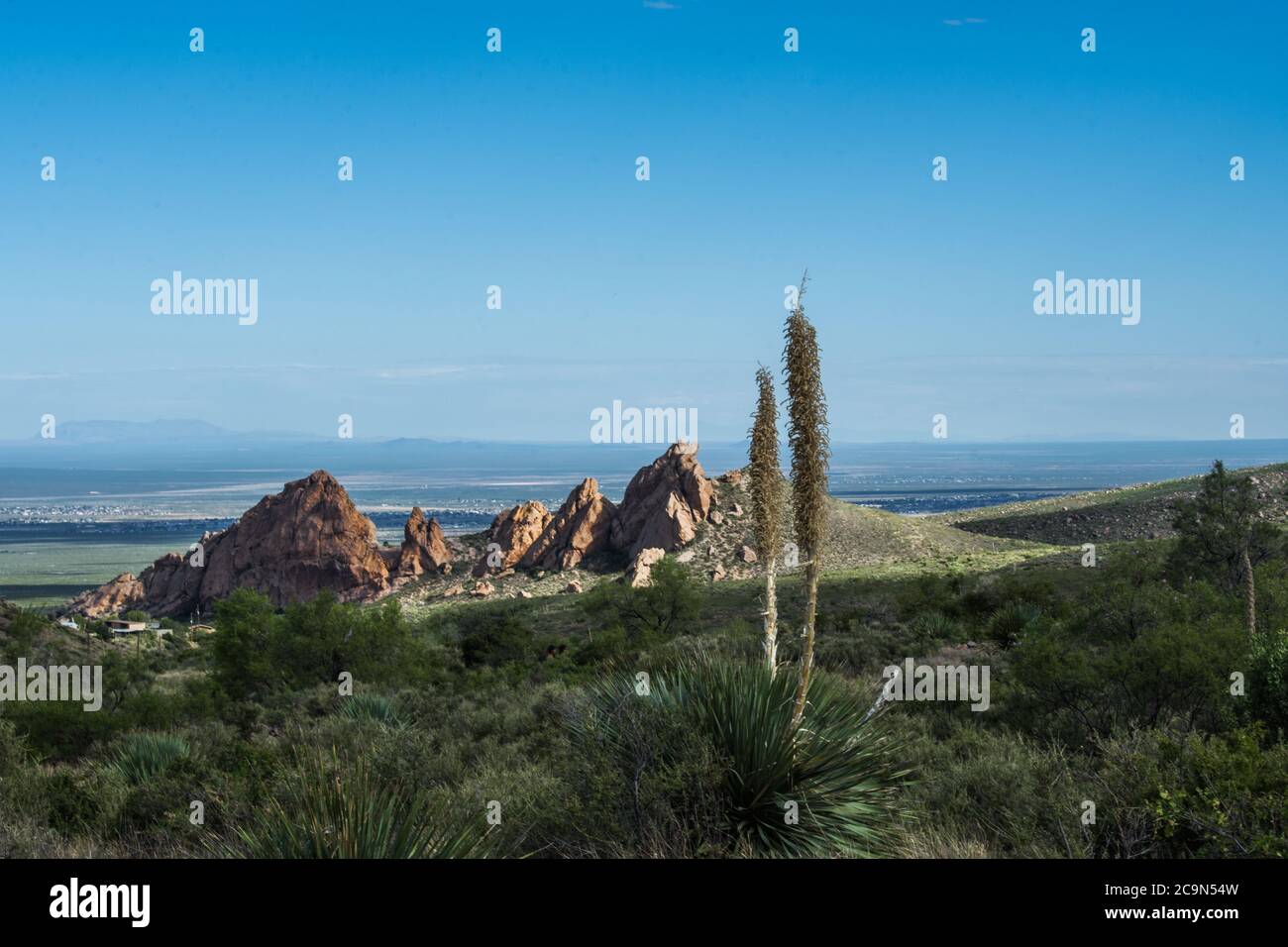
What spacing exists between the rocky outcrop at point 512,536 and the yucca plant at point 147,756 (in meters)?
A: 57.1

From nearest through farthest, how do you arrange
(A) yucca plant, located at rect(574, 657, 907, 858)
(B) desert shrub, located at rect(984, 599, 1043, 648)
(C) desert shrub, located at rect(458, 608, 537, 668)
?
(A) yucca plant, located at rect(574, 657, 907, 858), (B) desert shrub, located at rect(984, 599, 1043, 648), (C) desert shrub, located at rect(458, 608, 537, 668)

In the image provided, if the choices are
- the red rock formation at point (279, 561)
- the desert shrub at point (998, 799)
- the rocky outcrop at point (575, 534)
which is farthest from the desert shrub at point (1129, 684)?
the red rock formation at point (279, 561)

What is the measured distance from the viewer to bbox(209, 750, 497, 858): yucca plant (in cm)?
527

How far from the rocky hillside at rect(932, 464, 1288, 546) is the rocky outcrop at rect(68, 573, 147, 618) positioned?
215 feet

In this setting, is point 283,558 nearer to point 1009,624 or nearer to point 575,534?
point 575,534

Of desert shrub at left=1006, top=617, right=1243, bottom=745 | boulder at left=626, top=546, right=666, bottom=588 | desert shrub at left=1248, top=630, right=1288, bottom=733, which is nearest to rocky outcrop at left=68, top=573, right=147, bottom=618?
boulder at left=626, top=546, right=666, bottom=588

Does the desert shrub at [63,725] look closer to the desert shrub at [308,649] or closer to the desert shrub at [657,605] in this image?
the desert shrub at [308,649]

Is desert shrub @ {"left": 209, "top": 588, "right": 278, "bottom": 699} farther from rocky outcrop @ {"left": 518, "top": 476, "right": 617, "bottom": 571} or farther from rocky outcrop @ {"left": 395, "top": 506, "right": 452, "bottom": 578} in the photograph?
rocky outcrop @ {"left": 395, "top": 506, "right": 452, "bottom": 578}

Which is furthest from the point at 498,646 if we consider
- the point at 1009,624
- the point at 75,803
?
the point at 75,803

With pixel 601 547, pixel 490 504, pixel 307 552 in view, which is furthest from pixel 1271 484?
pixel 490 504

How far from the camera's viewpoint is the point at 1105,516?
7456cm
